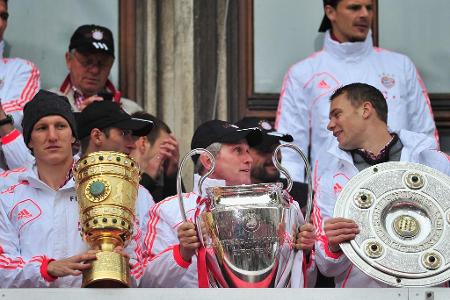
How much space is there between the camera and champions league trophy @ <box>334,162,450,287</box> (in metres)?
6.97

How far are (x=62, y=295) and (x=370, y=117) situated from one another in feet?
7.73

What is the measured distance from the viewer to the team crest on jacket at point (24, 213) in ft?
24.7

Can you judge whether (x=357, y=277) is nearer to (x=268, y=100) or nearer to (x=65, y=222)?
(x=65, y=222)

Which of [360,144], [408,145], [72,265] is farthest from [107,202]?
[408,145]

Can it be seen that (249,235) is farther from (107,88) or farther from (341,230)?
(107,88)

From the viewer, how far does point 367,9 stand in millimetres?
9320

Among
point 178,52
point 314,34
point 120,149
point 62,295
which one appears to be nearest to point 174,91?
point 178,52

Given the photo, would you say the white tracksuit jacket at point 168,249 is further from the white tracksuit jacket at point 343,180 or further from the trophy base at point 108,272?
the trophy base at point 108,272

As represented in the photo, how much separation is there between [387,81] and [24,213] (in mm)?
2477

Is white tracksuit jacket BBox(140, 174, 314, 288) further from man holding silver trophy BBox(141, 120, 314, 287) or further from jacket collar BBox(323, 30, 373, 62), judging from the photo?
jacket collar BBox(323, 30, 373, 62)

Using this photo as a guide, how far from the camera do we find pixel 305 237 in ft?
22.7

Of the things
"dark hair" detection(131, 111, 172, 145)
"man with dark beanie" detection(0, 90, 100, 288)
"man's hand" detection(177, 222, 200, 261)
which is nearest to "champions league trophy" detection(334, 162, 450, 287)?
"man's hand" detection(177, 222, 200, 261)

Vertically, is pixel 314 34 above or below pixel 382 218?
above

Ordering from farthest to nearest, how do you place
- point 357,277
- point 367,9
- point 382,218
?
point 367,9, point 357,277, point 382,218
